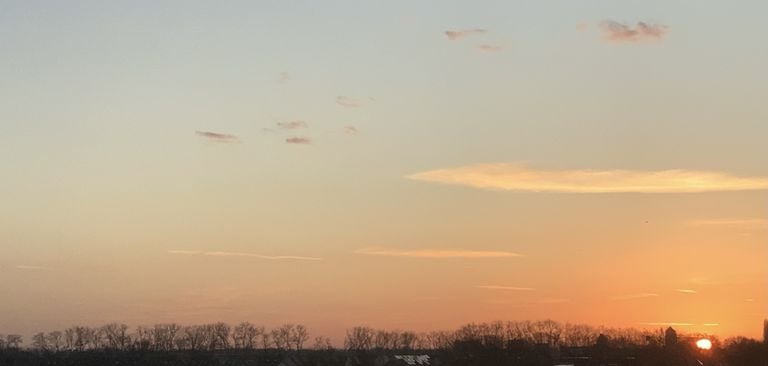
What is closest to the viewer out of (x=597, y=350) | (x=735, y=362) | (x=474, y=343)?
(x=735, y=362)

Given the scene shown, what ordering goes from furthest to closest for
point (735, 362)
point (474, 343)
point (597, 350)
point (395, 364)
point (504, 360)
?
point (597, 350) → point (474, 343) → point (395, 364) → point (504, 360) → point (735, 362)

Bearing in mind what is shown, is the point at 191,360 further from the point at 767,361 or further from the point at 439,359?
the point at 767,361

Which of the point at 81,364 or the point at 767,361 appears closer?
the point at 767,361

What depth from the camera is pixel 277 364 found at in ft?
625

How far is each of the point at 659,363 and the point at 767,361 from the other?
1188 inches

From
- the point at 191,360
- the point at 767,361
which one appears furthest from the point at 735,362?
the point at 191,360

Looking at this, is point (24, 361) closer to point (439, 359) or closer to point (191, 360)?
point (191, 360)

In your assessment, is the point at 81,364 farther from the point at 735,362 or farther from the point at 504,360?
the point at 735,362

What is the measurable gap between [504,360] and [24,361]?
3738 inches

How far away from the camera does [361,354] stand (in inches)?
7288

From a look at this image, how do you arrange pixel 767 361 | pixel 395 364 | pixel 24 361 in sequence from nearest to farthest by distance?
pixel 767 361 → pixel 395 364 → pixel 24 361

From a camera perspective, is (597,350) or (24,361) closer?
(597,350)

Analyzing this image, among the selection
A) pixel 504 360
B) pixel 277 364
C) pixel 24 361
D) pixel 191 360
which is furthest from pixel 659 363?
pixel 24 361

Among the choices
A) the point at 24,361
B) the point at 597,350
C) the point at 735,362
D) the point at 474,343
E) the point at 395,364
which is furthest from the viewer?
the point at 24,361
